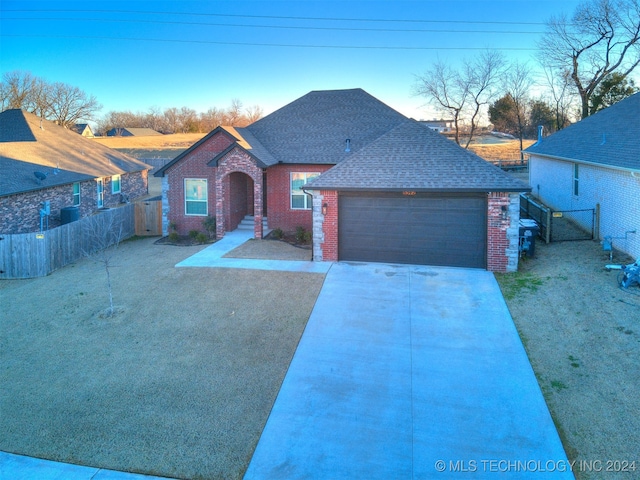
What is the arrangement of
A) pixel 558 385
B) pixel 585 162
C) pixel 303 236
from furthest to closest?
pixel 303 236, pixel 585 162, pixel 558 385

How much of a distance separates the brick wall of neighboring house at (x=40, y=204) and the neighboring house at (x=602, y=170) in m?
21.2

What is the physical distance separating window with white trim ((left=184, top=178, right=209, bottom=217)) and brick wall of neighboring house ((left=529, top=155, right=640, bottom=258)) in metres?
15.2

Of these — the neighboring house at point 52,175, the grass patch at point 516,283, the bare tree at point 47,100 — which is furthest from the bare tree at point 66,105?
the grass patch at point 516,283

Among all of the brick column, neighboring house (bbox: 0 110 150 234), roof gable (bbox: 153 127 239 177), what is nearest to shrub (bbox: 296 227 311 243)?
the brick column

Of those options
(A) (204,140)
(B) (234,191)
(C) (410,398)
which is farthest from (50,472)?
(A) (204,140)

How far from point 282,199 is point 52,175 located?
10.7 m

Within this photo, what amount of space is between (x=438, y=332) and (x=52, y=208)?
18498 millimetres

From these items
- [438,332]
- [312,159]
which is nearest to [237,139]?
[312,159]

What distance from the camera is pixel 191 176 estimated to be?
776 inches

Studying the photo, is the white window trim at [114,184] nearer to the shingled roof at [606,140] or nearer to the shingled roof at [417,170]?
the shingled roof at [417,170]

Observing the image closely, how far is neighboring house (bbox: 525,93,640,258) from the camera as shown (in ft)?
44.1

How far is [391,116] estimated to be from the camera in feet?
70.1

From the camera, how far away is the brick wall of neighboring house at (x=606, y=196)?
13180mm

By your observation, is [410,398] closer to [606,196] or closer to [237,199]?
[606,196]
